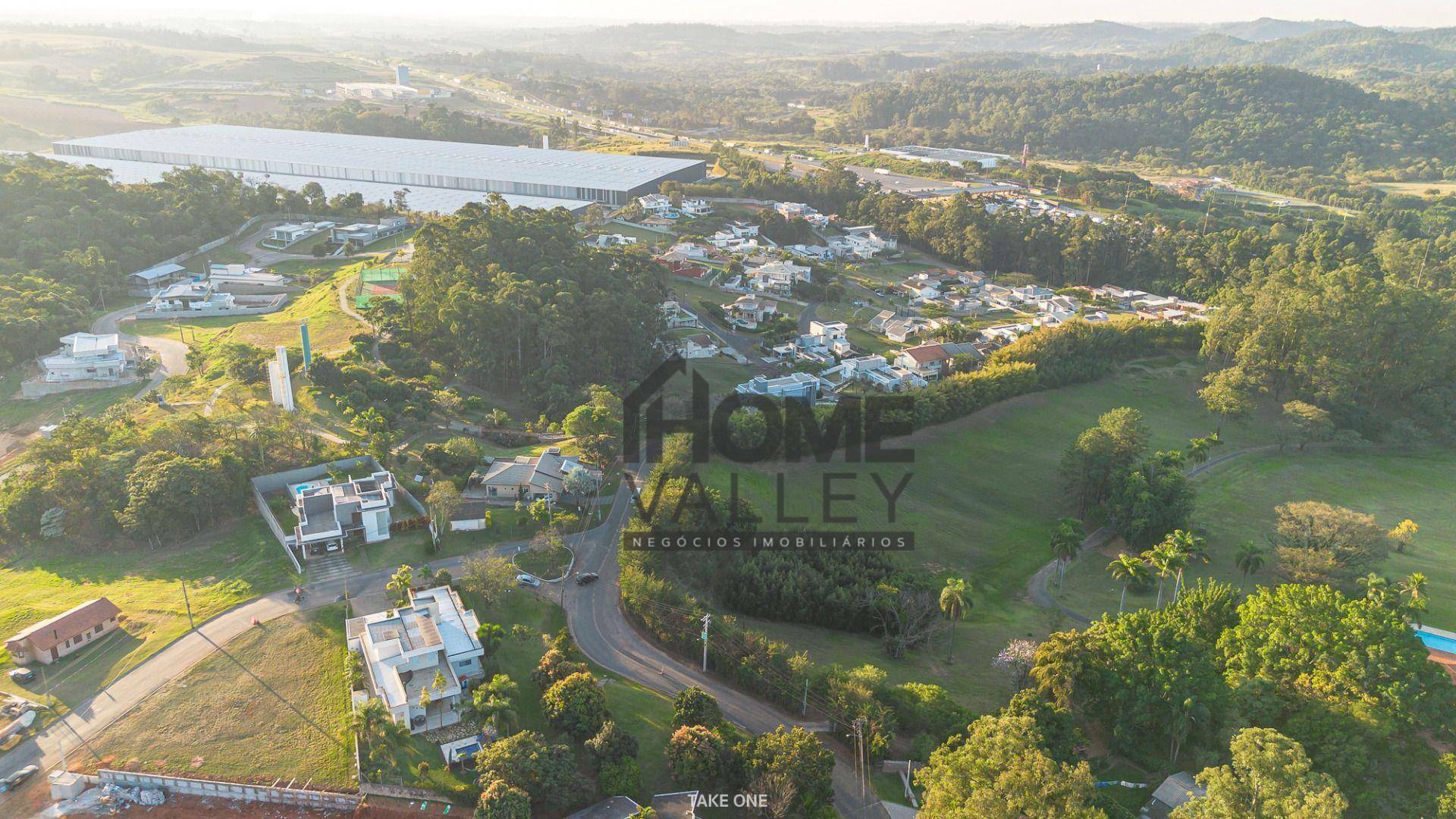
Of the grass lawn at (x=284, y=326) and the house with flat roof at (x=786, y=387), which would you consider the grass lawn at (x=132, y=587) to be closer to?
the grass lawn at (x=284, y=326)

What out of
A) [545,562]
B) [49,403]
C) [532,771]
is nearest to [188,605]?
[545,562]

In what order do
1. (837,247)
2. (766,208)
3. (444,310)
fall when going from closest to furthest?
(444,310)
(837,247)
(766,208)

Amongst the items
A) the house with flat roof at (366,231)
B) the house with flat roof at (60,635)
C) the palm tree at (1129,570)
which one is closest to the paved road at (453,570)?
the house with flat roof at (60,635)

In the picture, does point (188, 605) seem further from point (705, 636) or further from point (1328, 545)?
point (1328, 545)

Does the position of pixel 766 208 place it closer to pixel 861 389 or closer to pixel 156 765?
pixel 861 389

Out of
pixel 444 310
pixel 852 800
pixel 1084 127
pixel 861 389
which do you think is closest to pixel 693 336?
pixel 861 389

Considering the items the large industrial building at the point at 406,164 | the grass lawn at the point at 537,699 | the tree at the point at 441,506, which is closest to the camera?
the grass lawn at the point at 537,699

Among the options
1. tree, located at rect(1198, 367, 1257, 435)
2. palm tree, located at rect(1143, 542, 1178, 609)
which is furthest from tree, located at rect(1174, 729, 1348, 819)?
tree, located at rect(1198, 367, 1257, 435)
